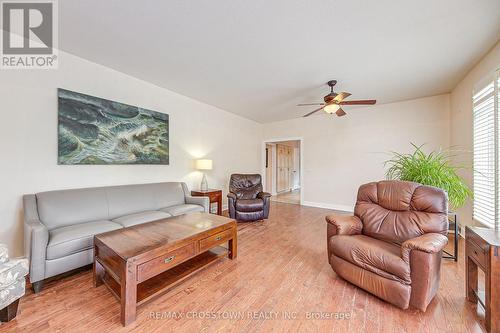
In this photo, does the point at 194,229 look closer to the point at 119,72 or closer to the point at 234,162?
the point at 119,72

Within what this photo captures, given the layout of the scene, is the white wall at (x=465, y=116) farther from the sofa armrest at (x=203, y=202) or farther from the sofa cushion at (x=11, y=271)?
the sofa cushion at (x=11, y=271)

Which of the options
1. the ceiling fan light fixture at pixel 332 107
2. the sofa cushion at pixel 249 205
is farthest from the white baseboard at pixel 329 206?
the ceiling fan light fixture at pixel 332 107

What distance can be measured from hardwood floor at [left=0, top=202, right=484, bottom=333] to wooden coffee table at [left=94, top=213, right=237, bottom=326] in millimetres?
114

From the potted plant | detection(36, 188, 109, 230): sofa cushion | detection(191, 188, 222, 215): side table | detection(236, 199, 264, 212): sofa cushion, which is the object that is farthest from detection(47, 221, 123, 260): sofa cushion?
the potted plant

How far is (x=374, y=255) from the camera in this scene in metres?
1.63

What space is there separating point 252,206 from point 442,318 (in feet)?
8.94

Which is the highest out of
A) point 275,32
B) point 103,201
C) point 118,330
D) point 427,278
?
point 275,32

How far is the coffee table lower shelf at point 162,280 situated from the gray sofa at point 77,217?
1.39 feet

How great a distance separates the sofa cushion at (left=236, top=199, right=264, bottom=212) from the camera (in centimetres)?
375

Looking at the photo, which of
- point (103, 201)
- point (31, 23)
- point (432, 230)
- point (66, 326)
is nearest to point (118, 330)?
point (66, 326)

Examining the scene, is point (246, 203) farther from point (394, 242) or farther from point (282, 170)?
point (282, 170)

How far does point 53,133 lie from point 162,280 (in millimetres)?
2311

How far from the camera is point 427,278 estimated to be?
1427 mm

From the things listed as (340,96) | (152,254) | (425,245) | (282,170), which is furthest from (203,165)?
(282,170)
